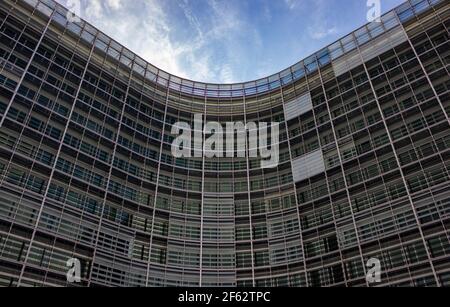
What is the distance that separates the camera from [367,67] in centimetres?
4009

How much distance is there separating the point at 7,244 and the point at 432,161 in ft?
107

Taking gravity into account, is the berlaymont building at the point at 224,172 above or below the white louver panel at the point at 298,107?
below

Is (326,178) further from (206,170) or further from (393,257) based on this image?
(206,170)

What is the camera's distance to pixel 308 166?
3853 cm

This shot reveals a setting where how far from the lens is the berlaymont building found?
30.6 metres

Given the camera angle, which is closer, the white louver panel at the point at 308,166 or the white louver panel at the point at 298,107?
the white louver panel at the point at 308,166

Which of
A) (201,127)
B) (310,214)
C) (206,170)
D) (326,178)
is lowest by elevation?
(310,214)

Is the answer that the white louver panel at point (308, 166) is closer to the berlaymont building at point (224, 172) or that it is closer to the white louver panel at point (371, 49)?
the berlaymont building at point (224, 172)

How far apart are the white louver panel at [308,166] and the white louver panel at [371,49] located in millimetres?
9512

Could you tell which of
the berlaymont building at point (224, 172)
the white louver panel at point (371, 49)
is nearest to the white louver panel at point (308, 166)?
the berlaymont building at point (224, 172)

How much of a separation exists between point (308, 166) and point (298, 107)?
7722 mm

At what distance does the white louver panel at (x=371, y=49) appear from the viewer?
39406 millimetres
